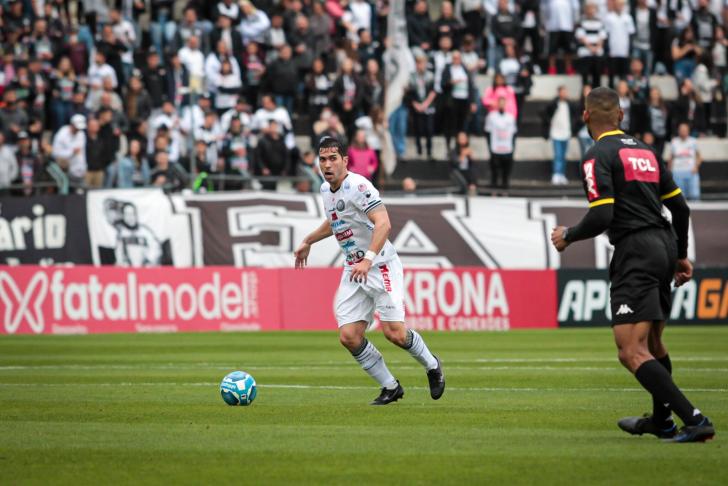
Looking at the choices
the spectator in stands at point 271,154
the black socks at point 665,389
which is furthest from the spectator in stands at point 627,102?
the black socks at point 665,389

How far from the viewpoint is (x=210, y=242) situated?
28.6 m

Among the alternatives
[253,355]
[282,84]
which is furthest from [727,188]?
[253,355]

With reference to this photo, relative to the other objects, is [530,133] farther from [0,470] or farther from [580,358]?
[0,470]

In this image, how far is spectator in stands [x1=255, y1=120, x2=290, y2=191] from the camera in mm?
30047

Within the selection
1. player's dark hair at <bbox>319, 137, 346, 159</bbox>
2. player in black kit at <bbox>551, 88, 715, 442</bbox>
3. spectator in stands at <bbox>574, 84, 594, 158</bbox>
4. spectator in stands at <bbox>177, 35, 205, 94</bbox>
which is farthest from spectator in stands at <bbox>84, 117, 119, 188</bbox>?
player in black kit at <bbox>551, 88, 715, 442</bbox>

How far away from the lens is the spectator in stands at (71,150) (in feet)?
97.8

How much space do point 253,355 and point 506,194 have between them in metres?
10.5

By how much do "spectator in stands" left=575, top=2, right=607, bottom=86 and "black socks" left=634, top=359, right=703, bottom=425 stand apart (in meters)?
24.9

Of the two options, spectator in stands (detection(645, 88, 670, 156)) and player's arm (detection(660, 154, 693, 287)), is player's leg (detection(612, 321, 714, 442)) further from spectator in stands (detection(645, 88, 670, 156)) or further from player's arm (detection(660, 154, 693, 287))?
spectator in stands (detection(645, 88, 670, 156))

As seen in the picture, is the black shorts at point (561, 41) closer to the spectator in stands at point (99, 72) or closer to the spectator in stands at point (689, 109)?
the spectator in stands at point (689, 109)

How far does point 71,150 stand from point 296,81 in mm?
5786

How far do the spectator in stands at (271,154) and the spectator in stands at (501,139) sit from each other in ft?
15.5

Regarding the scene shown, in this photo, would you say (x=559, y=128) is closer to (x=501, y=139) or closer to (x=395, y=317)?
(x=501, y=139)

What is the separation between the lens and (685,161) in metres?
31.7
